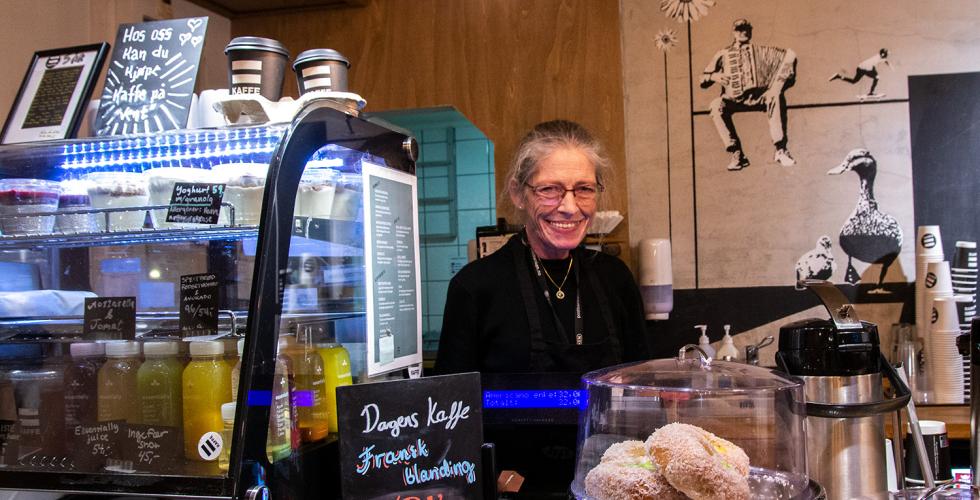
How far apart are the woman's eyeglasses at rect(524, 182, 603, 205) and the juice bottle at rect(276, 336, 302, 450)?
0.92 meters

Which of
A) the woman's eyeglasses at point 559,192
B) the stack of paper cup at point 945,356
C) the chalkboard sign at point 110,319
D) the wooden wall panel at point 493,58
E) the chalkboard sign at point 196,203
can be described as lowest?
the stack of paper cup at point 945,356

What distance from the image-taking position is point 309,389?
1.40 metres

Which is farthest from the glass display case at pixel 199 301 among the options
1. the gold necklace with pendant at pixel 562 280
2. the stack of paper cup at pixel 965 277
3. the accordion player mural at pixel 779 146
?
the stack of paper cup at pixel 965 277

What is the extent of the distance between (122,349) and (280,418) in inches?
15.8

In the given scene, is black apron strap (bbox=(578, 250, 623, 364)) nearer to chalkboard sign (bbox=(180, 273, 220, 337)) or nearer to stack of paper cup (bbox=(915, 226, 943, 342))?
chalkboard sign (bbox=(180, 273, 220, 337))

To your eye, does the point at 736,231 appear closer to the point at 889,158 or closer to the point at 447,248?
the point at 889,158

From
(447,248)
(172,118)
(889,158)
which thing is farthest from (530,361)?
(889,158)

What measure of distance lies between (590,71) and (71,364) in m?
2.84

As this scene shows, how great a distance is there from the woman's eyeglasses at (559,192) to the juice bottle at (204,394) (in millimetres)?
1006

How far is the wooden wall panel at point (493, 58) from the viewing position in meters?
3.71

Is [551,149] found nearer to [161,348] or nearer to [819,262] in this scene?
[161,348]

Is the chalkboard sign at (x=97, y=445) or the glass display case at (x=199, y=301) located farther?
the chalkboard sign at (x=97, y=445)

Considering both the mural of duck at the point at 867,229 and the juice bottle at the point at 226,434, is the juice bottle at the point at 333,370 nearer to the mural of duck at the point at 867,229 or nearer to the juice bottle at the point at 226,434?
the juice bottle at the point at 226,434

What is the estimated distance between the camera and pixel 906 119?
3631mm
